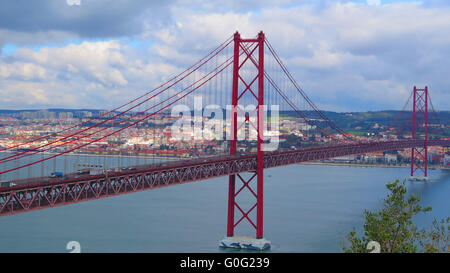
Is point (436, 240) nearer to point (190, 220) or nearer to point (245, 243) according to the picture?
point (245, 243)

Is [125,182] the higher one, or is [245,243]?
[125,182]

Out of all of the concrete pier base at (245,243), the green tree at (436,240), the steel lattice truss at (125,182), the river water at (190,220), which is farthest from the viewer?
the river water at (190,220)

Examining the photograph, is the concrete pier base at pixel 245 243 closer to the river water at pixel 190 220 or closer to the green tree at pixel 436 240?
the river water at pixel 190 220

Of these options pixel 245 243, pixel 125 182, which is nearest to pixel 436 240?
pixel 125 182

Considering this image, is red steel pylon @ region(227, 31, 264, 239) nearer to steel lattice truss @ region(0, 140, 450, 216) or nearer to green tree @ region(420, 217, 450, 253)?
steel lattice truss @ region(0, 140, 450, 216)

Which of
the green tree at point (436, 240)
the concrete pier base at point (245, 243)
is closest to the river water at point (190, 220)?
the concrete pier base at point (245, 243)
